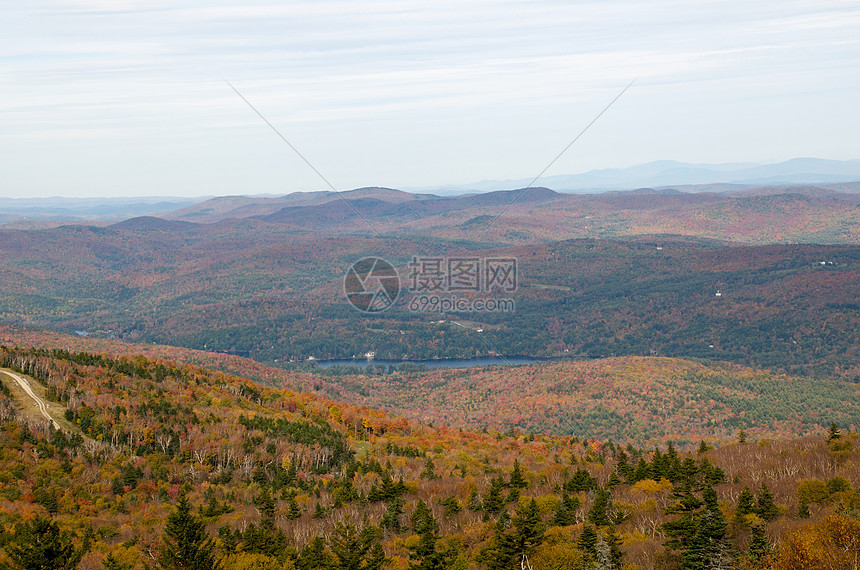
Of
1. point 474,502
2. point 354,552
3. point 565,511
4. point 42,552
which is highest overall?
point 42,552

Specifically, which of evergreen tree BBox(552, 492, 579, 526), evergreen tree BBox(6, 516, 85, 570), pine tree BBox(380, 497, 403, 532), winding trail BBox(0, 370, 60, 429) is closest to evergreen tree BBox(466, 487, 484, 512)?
pine tree BBox(380, 497, 403, 532)

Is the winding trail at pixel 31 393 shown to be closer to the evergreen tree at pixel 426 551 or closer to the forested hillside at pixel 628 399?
the evergreen tree at pixel 426 551

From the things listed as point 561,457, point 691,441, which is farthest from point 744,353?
point 561,457

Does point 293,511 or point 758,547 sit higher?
point 758,547

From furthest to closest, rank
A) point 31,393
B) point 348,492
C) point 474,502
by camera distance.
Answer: point 31,393 < point 348,492 < point 474,502

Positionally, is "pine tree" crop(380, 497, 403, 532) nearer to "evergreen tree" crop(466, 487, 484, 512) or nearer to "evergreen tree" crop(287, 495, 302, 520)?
"evergreen tree" crop(466, 487, 484, 512)

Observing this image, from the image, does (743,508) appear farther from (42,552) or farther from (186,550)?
(42,552)

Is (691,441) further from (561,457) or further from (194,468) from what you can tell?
(194,468)

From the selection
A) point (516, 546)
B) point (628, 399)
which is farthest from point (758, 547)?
point (628, 399)
